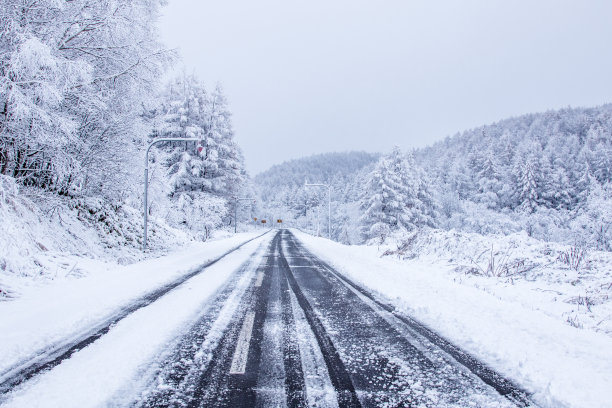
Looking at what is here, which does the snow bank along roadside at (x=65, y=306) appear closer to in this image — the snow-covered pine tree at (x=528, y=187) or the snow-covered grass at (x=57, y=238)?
the snow-covered grass at (x=57, y=238)

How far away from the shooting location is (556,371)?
134 inches

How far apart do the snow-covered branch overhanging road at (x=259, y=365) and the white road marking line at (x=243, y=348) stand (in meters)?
0.01

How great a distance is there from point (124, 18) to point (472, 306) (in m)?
12.3

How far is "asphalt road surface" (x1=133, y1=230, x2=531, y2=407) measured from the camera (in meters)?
2.84

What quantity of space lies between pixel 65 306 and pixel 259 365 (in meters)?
4.22

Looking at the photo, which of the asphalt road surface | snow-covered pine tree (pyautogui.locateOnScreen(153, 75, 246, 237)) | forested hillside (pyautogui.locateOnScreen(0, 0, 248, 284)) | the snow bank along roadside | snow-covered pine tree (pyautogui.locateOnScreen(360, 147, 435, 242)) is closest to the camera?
the asphalt road surface

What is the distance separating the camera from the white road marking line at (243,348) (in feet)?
11.1

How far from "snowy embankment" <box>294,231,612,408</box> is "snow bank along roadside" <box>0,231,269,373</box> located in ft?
16.4

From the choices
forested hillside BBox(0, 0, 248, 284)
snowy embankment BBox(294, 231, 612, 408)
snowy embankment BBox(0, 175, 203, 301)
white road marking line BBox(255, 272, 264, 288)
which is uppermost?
forested hillside BBox(0, 0, 248, 284)

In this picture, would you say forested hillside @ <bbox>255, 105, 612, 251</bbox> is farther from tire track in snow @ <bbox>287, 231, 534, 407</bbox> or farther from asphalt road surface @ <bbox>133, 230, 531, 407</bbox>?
asphalt road surface @ <bbox>133, 230, 531, 407</bbox>

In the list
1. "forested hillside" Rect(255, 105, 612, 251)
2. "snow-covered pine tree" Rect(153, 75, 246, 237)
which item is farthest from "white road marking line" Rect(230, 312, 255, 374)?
"snow-covered pine tree" Rect(153, 75, 246, 237)

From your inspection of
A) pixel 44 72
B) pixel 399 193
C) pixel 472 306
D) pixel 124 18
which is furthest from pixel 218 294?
pixel 399 193

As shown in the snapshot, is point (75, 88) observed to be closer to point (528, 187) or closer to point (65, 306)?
point (65, 306)

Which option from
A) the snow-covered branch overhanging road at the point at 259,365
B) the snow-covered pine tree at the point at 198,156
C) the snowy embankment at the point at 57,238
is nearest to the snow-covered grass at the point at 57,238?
the snowy embankment at the point at 57,238
